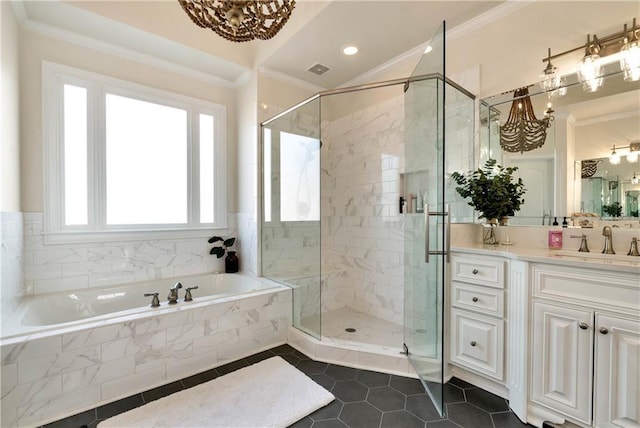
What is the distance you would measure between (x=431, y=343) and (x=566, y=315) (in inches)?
30.2

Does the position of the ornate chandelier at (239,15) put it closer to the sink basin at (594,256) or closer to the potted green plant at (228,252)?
the sink basin at (594,256)

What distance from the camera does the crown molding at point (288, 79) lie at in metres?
3.07

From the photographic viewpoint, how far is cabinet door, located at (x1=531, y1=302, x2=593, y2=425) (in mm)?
1424

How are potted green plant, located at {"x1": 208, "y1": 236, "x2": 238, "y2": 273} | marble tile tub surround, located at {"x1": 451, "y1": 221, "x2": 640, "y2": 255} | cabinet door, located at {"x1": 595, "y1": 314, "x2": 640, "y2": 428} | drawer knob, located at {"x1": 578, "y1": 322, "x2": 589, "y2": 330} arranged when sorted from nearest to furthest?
cabinet door, located at {"x1": 595, "y1": 314, "x2": 640, "y2": 428} → drawer knob, located at {"x1": 578, "y1": 322, "x2": 589, "y2": 330} → marble tile tub surround, located at {"x1": 451, "y1": 221, "x2": 640, "y2": 255} → potted green plant, located at {"x1": 208, "y1": 236, "x2": 238, "y2": 273}

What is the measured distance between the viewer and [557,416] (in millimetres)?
1518

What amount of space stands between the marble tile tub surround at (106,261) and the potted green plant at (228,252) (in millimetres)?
81

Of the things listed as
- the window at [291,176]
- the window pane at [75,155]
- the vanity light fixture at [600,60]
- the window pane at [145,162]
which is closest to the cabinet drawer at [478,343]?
the window at [291,176]

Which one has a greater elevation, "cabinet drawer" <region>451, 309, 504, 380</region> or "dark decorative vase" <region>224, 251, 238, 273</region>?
"dark decorative vase" <region>224, 251, 238, 273</region>

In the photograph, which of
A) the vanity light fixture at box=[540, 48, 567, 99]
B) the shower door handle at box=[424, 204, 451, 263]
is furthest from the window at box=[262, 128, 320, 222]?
the vanity light fixture at box=[540, 48, 567, 99]

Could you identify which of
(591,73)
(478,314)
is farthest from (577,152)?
(478,314)

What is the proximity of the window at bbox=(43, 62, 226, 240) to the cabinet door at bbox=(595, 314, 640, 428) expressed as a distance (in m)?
3.24

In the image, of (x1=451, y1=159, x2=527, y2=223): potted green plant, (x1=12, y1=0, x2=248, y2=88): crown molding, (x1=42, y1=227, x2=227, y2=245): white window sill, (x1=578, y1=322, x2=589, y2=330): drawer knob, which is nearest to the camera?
(x1=578, y1=322, x2=589, y2=330): drawer knob

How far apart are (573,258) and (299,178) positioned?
2202 millimetres

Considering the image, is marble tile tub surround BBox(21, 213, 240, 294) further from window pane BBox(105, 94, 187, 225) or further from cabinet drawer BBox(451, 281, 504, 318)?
cabinet drawer BBox(451, 281, 504, 318)
